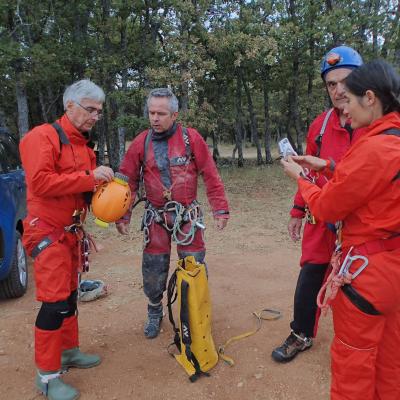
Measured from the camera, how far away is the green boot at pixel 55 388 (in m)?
2.83

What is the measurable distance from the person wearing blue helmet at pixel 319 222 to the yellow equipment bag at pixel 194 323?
57 centimetres

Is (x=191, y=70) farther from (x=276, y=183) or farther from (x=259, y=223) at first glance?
(x=259, y=223)

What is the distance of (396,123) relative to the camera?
1900 millimetres

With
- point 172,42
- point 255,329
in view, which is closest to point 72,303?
point 255,329

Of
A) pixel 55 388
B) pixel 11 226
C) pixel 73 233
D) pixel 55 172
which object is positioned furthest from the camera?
pixel 11 226

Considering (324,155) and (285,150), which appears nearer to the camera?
(285,150)

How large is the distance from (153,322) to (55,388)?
3.73 feet

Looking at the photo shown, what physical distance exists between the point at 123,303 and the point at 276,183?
10441 millimetres

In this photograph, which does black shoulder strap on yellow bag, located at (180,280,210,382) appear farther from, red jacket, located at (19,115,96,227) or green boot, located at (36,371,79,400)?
red jacket, located at (19,115,96,227)

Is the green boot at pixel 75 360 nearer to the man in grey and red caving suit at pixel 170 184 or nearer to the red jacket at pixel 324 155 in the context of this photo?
the man in grey and red caving suit at pixel 170 184

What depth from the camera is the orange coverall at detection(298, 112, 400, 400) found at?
185cm

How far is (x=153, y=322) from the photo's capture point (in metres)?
3.81

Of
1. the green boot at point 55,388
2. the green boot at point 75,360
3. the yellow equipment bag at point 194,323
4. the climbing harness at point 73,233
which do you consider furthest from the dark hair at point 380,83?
the green boot at point 75,360

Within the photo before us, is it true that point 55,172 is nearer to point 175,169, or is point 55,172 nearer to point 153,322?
Result: point 175,169
